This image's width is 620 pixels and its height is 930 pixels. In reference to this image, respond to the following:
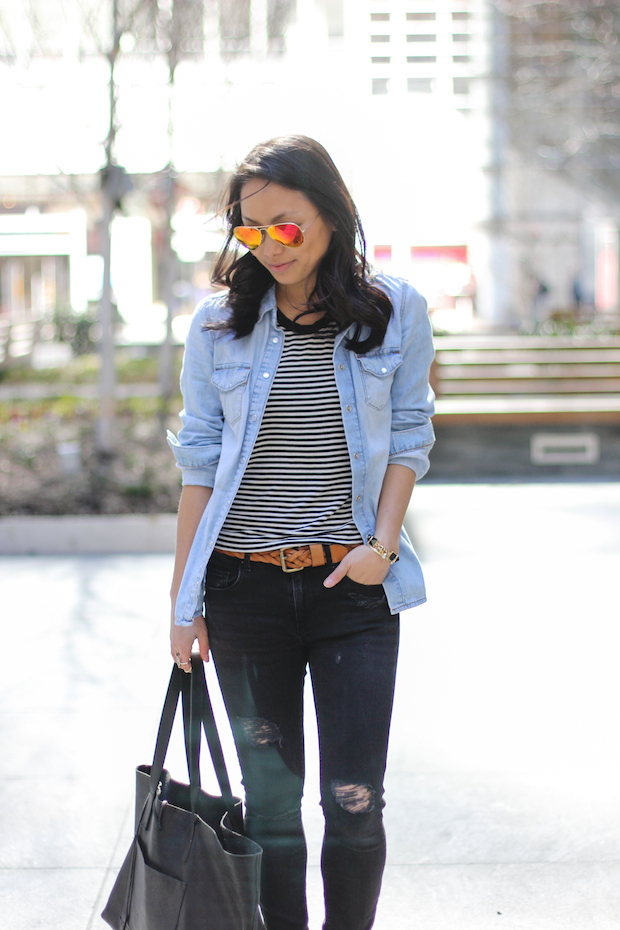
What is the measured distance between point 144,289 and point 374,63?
482 inches

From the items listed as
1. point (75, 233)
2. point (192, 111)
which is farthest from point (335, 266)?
point (75, 233)

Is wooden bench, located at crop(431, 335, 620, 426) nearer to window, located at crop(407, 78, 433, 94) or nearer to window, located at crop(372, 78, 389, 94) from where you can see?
window, located at crop(407, 78, 433, 94)

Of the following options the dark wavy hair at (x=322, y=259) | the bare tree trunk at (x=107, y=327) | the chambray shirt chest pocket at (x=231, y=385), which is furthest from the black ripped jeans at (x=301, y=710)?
the bare tree trunk at (x=107, y=327)

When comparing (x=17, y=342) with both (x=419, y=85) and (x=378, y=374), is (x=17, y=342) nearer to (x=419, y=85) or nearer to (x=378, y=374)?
(x=378, y=374)

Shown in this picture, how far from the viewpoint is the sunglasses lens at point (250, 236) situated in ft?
6.14

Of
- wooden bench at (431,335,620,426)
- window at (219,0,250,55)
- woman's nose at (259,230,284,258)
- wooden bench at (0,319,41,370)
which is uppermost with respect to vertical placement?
window at (219,0,250,55)

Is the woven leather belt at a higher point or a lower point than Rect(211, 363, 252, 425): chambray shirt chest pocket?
lower

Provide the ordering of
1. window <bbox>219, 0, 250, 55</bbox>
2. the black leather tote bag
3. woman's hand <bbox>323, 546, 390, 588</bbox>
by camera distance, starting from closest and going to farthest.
→ the black leather tote bag
woman's hand <bbox>323, 546, 390, 588</bbox>
window <bbox>219, 0, 250, 55</bbox>

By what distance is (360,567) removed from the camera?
1.84 metres

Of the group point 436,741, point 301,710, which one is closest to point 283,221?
point 301,710

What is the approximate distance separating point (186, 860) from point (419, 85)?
126ft

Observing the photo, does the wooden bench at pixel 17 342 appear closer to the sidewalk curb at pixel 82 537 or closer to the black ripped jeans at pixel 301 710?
the sidewalk curb at pixel 82 537

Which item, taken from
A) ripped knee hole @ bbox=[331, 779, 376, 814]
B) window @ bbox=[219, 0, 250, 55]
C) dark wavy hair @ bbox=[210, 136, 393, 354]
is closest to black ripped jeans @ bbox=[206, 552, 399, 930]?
ripped knee hole @ bbox=[331, 779, 376, 814]

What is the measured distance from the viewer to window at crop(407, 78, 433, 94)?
36688 millimetres
